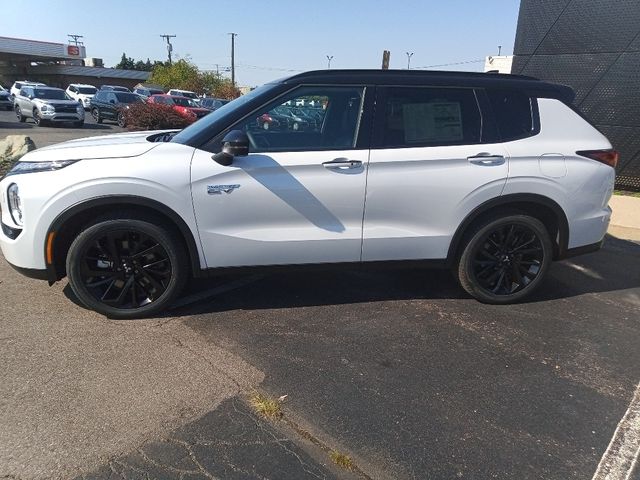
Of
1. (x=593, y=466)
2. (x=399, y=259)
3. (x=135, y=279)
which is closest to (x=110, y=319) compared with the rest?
(x=135, y=279)

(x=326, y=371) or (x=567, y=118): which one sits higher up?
(x=567, y=118)

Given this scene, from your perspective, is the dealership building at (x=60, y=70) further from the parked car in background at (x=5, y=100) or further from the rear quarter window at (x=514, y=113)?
the rear quarter window at (x=514, y=113)

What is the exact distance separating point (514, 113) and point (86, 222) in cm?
344

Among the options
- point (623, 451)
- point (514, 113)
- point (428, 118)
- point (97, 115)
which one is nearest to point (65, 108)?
point (97, 115)

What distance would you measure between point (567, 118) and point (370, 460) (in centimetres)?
329

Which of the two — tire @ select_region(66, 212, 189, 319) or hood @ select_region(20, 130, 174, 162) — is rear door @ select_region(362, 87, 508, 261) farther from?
hood @ select_region(20, 130, 174, 162)

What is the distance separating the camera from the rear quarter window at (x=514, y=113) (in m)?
4.01

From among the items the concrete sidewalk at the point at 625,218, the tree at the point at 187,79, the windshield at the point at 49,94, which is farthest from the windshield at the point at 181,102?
the tree at the point at 187,79

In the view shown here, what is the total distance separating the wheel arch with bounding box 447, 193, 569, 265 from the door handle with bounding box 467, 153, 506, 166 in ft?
0.94

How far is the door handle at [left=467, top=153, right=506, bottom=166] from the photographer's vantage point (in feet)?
12.8

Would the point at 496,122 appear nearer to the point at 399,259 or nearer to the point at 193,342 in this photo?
the point at 399,259

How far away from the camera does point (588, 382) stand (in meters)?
3.17

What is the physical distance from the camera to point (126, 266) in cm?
365

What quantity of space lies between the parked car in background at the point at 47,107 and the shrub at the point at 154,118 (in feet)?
19.0
